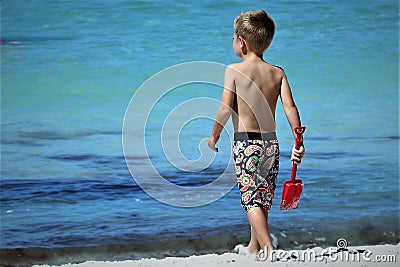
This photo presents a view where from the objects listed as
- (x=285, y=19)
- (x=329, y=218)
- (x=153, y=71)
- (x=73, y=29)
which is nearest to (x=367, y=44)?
(x=285, y=19)

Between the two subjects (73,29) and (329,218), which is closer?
(329,218)

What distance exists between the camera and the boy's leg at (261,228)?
112 inches

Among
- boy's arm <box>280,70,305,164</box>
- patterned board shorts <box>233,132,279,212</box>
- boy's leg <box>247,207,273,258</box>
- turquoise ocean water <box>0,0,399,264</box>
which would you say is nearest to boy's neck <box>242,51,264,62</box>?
boy's arm <box>280,70,305,164</box>

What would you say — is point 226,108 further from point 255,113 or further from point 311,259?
point 311,259

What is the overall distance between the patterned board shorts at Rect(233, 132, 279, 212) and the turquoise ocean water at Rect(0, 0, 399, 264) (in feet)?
5.05

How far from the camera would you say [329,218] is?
521 cm

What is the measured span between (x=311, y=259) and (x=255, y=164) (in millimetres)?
465

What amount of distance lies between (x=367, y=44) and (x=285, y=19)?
1.10 meters

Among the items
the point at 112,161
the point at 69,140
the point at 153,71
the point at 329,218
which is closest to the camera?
the point at 329,218

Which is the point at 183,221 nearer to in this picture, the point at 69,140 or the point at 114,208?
the point at 114,208

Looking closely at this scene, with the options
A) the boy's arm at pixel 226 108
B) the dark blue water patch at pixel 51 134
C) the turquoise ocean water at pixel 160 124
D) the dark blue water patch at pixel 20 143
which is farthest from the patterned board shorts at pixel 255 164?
the dark blue water patch at pixel 51 134

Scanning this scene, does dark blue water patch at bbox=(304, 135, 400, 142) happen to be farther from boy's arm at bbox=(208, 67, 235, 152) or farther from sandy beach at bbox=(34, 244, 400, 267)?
boy's arm at bbox=(208, 67, 235, 152)

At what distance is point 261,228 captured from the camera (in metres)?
2.86

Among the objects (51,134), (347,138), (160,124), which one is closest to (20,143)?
(51,134)
